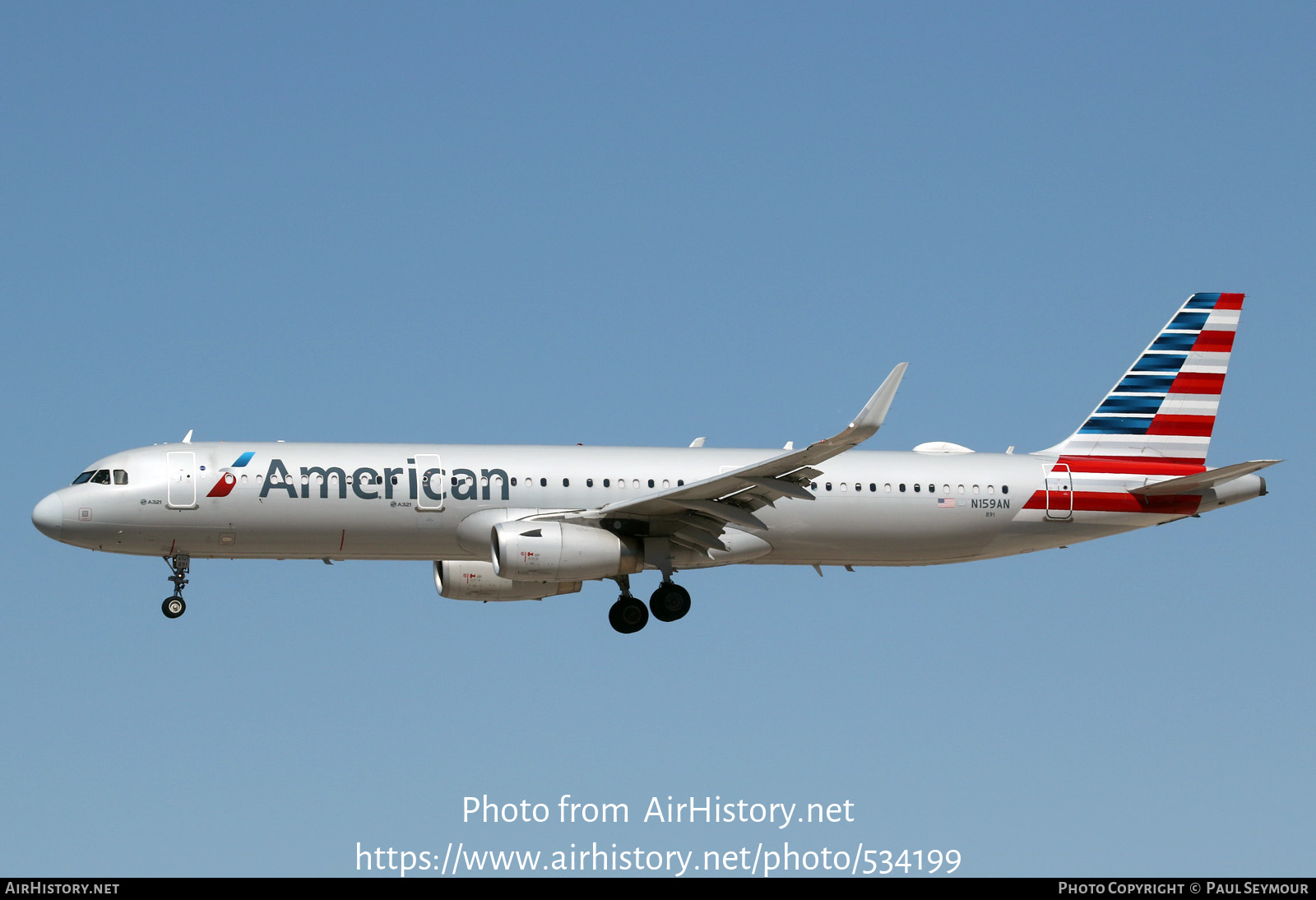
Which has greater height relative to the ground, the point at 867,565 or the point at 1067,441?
the point at 1067,441

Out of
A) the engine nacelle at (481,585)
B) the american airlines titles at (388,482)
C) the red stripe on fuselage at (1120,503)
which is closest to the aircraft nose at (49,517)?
the american airlines titles at (388,482)


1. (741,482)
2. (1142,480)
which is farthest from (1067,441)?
(741,482)

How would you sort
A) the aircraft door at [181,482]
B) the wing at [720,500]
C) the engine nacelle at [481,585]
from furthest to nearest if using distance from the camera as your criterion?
the engine nacelle at [481,585]
the aircraft door at [181,482]
the wing at [720,500]

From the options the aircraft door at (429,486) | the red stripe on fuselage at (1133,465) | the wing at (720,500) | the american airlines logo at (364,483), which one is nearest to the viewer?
the wing at (720,500)

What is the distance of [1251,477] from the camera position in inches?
1582

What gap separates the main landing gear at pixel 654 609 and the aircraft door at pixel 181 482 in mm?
9140

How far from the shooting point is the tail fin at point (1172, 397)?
137 ft

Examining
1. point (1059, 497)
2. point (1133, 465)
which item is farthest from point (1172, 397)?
point (1059, 497)

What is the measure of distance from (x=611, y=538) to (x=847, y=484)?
5787 millimetres

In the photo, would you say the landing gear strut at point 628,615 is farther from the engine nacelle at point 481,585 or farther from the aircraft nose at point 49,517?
the aircraft nose at point 49,517

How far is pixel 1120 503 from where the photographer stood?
40438mm
